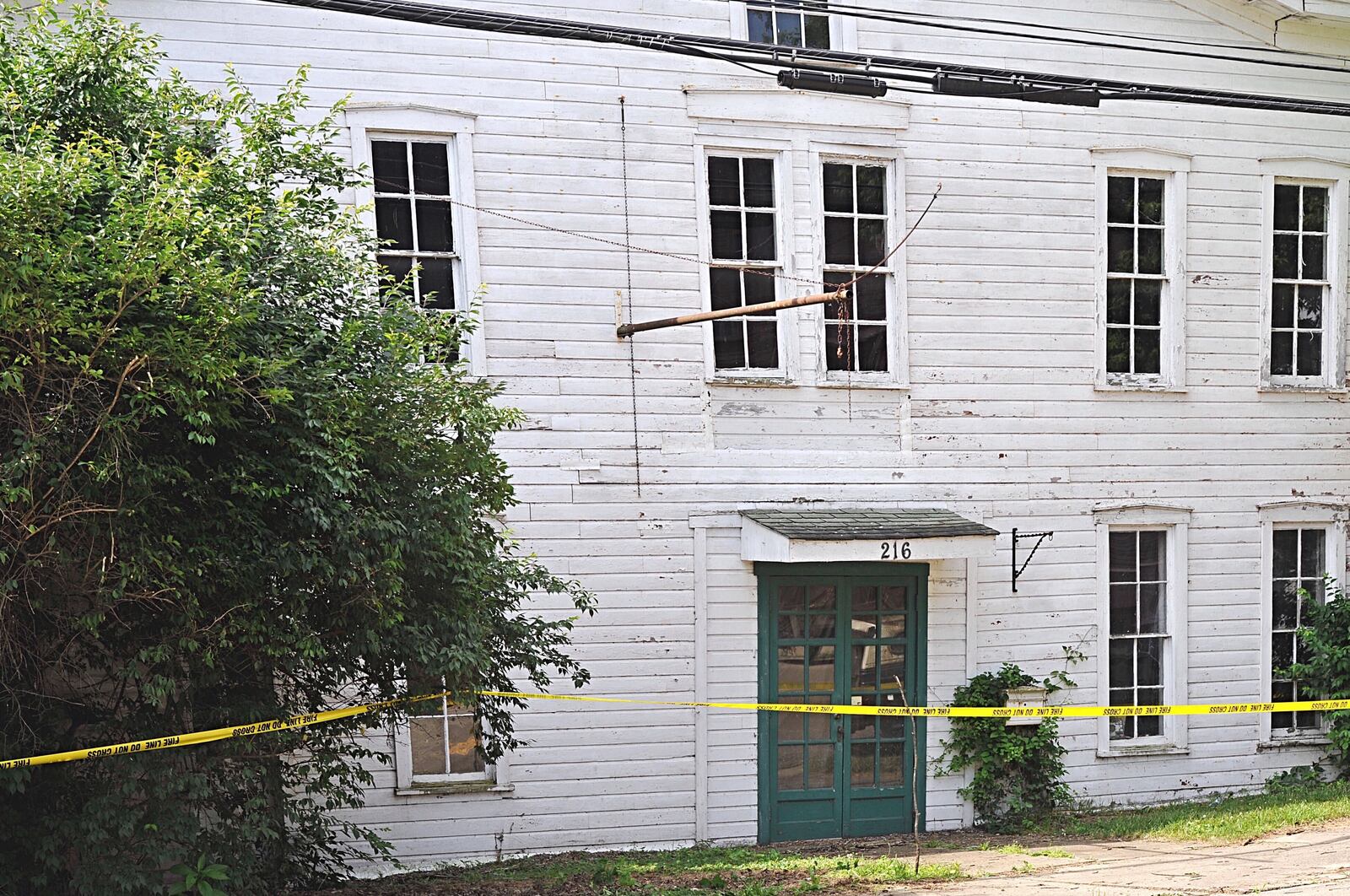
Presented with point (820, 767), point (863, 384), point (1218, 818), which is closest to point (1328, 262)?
point (863, 384)

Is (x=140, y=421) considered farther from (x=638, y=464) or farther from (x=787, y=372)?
(x=787, y=372)

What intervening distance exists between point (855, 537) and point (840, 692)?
68.8 inches

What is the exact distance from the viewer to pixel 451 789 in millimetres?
10781

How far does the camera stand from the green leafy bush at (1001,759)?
11836mm

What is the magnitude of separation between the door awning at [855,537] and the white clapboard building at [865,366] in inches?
2.1

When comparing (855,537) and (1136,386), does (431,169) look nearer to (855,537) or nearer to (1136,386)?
(855,537)

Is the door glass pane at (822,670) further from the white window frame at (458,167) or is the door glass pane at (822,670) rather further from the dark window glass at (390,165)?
the dark window glass at (390,165)

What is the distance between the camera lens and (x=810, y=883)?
9.10 meters

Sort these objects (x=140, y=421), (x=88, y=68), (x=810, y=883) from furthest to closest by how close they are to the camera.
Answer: (x=810, y=883)
(x=88, y=68)
(x=140, y=421)

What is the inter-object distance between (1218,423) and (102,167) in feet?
35.0

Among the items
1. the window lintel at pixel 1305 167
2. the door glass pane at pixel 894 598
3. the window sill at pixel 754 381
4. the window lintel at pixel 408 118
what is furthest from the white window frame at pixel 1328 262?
the window lintel at pixel 408 118

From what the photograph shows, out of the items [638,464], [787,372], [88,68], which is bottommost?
[638,464]

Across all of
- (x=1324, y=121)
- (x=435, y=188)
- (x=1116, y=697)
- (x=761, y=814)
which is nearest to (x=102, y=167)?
(x=435, y=188)

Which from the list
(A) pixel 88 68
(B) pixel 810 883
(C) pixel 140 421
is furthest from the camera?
(B) pixel 810 883
